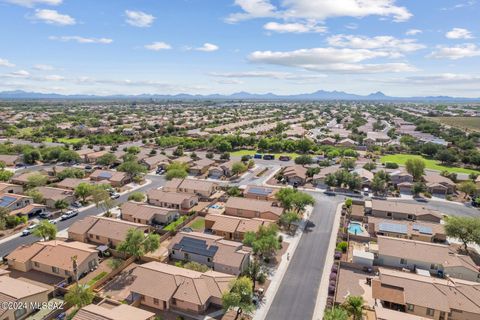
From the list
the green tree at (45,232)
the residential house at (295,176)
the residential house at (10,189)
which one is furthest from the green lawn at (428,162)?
the residential house at (10,189)

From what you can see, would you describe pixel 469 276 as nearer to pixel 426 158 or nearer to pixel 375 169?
pixel 375 169

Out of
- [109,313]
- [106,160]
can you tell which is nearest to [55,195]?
[106,160]

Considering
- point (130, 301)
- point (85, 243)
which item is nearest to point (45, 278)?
point (85, 243)

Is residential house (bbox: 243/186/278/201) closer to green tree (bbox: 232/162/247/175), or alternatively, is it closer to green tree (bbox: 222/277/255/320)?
green tree (bbox: 232/162/247/175)

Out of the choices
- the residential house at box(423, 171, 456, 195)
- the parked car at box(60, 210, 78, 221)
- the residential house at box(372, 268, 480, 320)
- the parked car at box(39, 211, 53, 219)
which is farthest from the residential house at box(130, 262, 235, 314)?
the residential house at box(423, 171, 456, 195)

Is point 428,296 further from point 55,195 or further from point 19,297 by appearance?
point 55,195
